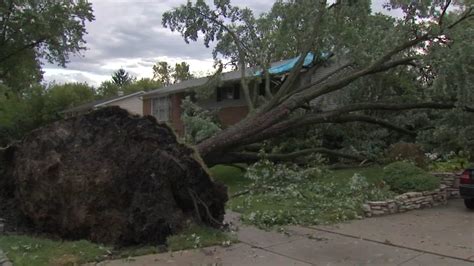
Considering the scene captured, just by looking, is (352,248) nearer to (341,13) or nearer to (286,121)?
(286,121)

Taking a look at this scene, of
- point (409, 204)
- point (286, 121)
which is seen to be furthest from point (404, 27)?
point (409, 204)

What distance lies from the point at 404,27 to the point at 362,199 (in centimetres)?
511

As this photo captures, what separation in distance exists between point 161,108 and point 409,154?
22.5 m

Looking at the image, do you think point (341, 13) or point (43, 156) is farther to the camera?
point (341, 13)

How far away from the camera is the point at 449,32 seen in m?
11.8

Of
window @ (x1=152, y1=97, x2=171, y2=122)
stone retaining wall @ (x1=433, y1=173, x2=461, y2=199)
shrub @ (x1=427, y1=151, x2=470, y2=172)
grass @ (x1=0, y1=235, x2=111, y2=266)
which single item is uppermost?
window @ (x1=152, y1=97, x2=171, y2=122)

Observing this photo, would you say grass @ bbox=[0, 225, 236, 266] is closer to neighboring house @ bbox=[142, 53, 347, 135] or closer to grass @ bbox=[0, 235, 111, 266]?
grass @ bbox=[0, 235, 111, 266]

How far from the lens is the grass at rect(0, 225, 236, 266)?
6121 mm

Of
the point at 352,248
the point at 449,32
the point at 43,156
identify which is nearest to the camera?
the point at 352,248

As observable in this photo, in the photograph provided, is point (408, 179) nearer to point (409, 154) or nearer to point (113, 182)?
point (409, 154)

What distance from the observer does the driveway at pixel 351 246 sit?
6207 mm

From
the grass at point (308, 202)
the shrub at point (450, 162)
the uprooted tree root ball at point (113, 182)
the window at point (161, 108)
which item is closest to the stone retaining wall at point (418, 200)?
the grass at point (308, 202)

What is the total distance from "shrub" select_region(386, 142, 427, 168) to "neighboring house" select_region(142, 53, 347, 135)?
3.45 m

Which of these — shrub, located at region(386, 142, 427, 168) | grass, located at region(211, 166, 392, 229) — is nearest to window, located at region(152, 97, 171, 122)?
grass, located at region(211, 166, 392, 229)
